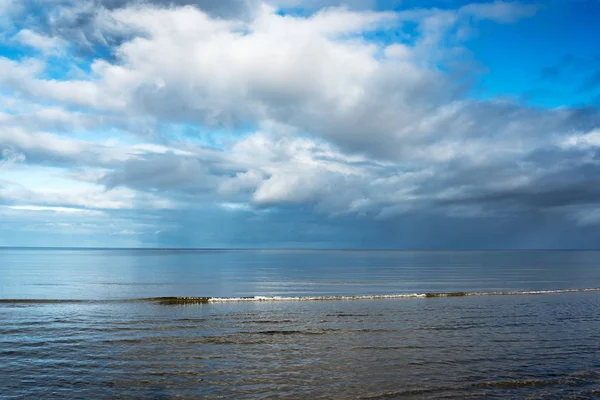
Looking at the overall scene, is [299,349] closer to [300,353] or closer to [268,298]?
[300,353]

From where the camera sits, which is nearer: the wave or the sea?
the sea

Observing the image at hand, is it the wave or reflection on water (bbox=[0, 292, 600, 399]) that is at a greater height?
the wave

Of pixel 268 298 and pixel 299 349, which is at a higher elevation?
pixel 268 298

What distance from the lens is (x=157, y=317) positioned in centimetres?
3544

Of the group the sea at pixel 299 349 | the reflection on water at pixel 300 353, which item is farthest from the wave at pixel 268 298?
the reflection on water at pixel 300 353

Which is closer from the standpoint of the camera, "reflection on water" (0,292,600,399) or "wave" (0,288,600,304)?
"reflection on water" (0,292,600,399)

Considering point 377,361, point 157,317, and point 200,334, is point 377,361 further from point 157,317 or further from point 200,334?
point 157,317

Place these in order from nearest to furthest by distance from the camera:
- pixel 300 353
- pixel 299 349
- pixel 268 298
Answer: pixel 300 353, pixel 299 349, pixel 268 298

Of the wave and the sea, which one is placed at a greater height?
the wave

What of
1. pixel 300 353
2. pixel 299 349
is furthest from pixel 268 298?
pixel 300 353

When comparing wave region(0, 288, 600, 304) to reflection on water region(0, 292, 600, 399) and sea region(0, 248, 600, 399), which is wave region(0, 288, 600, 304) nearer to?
sea region(0, 248, 600, 399)

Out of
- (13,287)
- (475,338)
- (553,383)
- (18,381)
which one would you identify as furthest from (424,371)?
(13,287)

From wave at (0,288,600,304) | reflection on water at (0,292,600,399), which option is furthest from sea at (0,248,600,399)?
wave at (0,288,600,304)

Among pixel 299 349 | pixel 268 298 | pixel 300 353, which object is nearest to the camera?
pixel 300 353
